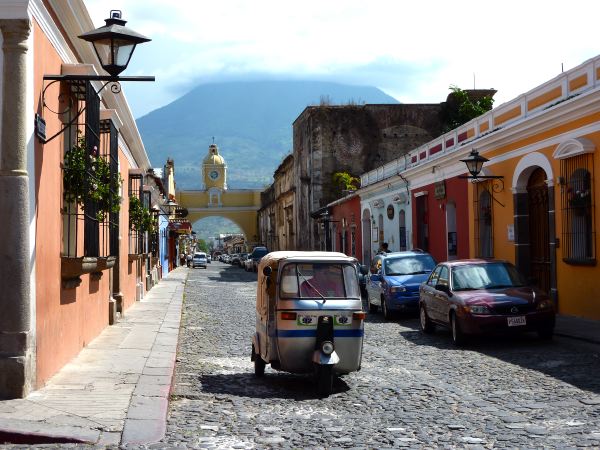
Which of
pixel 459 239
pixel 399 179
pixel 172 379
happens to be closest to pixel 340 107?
pixel 399 179

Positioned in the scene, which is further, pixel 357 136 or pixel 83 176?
pixel 357 136

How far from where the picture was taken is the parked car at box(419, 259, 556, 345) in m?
12.2

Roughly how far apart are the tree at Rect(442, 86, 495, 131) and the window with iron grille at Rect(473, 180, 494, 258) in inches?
729

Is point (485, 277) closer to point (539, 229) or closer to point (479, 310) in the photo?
point (479, 310)

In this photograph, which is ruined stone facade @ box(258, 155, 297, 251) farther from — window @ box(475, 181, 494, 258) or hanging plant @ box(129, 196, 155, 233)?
window @ box(475, 181, 494, 258)

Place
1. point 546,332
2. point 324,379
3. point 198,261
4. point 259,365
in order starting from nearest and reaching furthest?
point 324,379 < point 259,365 < point 546,332 < point 198,261

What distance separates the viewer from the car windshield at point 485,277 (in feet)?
44.0

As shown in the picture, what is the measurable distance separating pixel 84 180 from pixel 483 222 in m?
13.8

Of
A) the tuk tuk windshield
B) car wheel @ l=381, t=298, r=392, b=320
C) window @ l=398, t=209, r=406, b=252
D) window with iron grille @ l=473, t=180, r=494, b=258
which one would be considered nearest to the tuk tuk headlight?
the tuk tuk windshield

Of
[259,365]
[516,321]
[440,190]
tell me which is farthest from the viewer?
[440,190]

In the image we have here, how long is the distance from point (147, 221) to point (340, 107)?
26.4 meters

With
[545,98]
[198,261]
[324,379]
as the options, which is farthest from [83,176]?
[198,261]

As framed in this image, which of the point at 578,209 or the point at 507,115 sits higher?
the point at 507,115

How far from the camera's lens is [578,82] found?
1565cm
